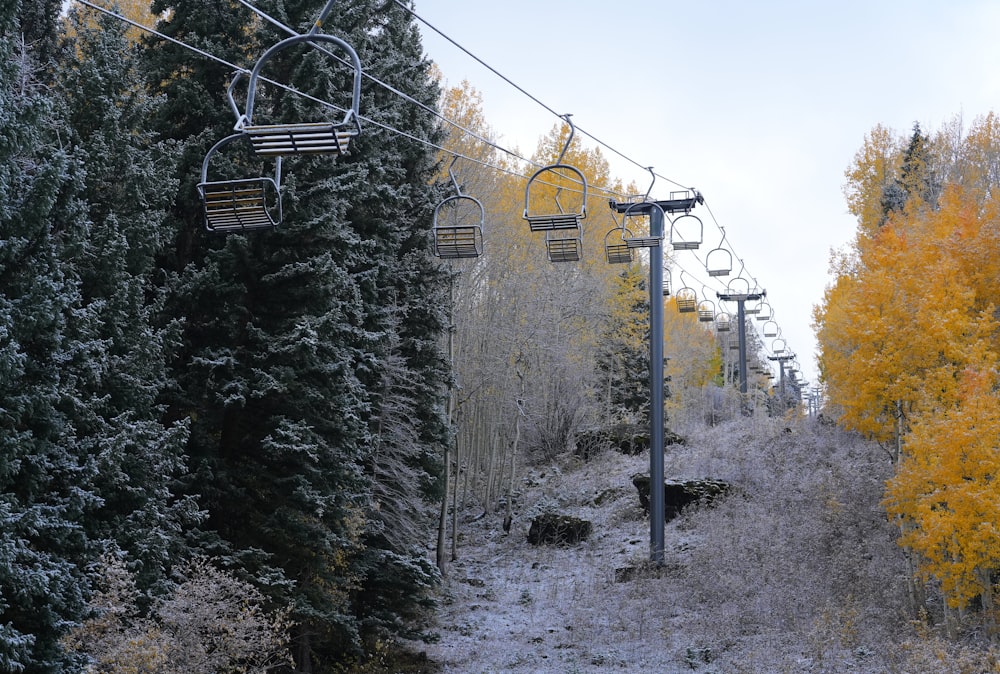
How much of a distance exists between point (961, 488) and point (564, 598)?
369 inches

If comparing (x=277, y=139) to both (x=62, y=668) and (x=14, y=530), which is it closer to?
(x=14, y=530)

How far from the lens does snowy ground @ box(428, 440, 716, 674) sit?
678 inches

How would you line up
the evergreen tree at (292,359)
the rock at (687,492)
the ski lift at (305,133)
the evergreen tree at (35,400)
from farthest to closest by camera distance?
1. the rock at (687,492)
2. the evergreen tree at (292,359)
3. the evergreen tree at (35,400)
4. the ski lift at (305,133)

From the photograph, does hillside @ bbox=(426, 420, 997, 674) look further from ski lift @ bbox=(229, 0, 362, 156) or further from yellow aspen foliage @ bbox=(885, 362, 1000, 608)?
ski lift @ bbox=(229, 0, 362, 156)

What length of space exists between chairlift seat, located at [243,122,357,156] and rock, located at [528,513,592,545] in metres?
19.7

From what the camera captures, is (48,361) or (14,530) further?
(48,361)

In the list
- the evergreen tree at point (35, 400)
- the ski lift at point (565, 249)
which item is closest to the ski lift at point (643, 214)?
the ski lift at point (565, 249)

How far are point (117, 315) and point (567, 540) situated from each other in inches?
630

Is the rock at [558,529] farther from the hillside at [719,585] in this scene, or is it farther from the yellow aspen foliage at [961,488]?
the yellow aspen foliage at [961,488]

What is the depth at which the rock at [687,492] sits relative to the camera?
25044 mm

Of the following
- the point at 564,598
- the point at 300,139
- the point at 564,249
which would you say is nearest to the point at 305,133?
the point at 300,139

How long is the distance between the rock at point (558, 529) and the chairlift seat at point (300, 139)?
19.7 metres

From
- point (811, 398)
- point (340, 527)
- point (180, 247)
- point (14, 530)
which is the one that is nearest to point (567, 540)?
point (340, 527)

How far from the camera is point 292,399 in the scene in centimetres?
1448
